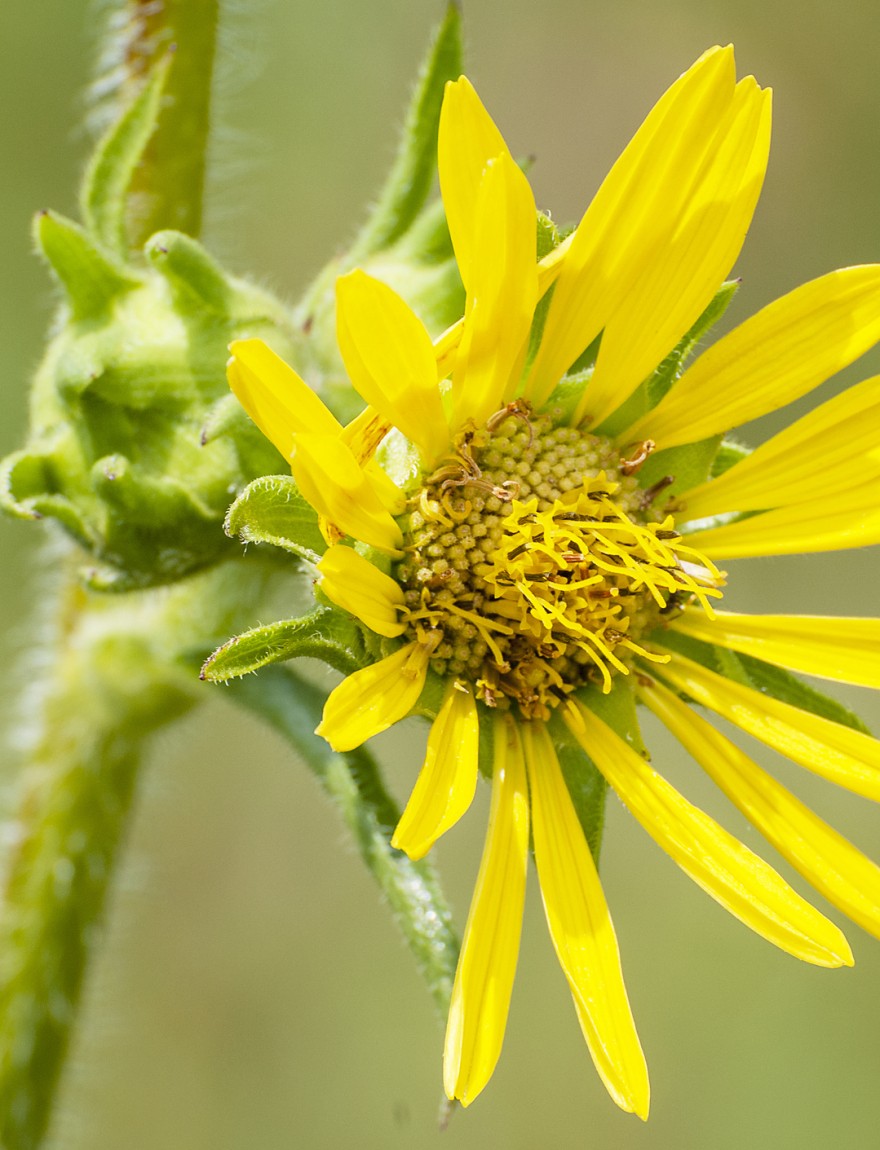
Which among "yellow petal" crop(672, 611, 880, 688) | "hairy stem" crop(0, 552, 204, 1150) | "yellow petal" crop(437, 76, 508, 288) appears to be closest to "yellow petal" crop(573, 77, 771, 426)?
"yellow petal" crop(437, 76, 508, 288)

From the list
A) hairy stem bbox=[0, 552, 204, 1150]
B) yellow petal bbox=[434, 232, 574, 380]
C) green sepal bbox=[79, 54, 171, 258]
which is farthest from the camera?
hairy stem bbox=[0, 552, 204, 1150]

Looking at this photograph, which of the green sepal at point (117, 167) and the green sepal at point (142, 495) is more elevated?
the green sepal at point (117, 167)

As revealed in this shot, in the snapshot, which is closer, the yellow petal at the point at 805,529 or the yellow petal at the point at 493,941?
the yellow petal at the point at 493,941

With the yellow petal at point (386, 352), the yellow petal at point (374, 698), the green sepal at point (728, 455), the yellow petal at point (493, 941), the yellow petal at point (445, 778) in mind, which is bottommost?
the yellow petal at point (493, 941)

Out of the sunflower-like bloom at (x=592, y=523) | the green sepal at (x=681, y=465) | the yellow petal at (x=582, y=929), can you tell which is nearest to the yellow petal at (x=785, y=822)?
the sunflower-like bloom at (x=592, y=523)

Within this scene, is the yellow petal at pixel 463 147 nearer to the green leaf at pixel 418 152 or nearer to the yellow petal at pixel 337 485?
the yellow petal at pixel 337 485

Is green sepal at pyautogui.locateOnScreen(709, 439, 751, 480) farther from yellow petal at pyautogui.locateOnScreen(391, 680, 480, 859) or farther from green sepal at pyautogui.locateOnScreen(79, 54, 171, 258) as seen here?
green sepal at pyautogui.locateOnScreen(79, 54, 171, 258)

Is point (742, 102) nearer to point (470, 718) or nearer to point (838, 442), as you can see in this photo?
point (838, 442)
